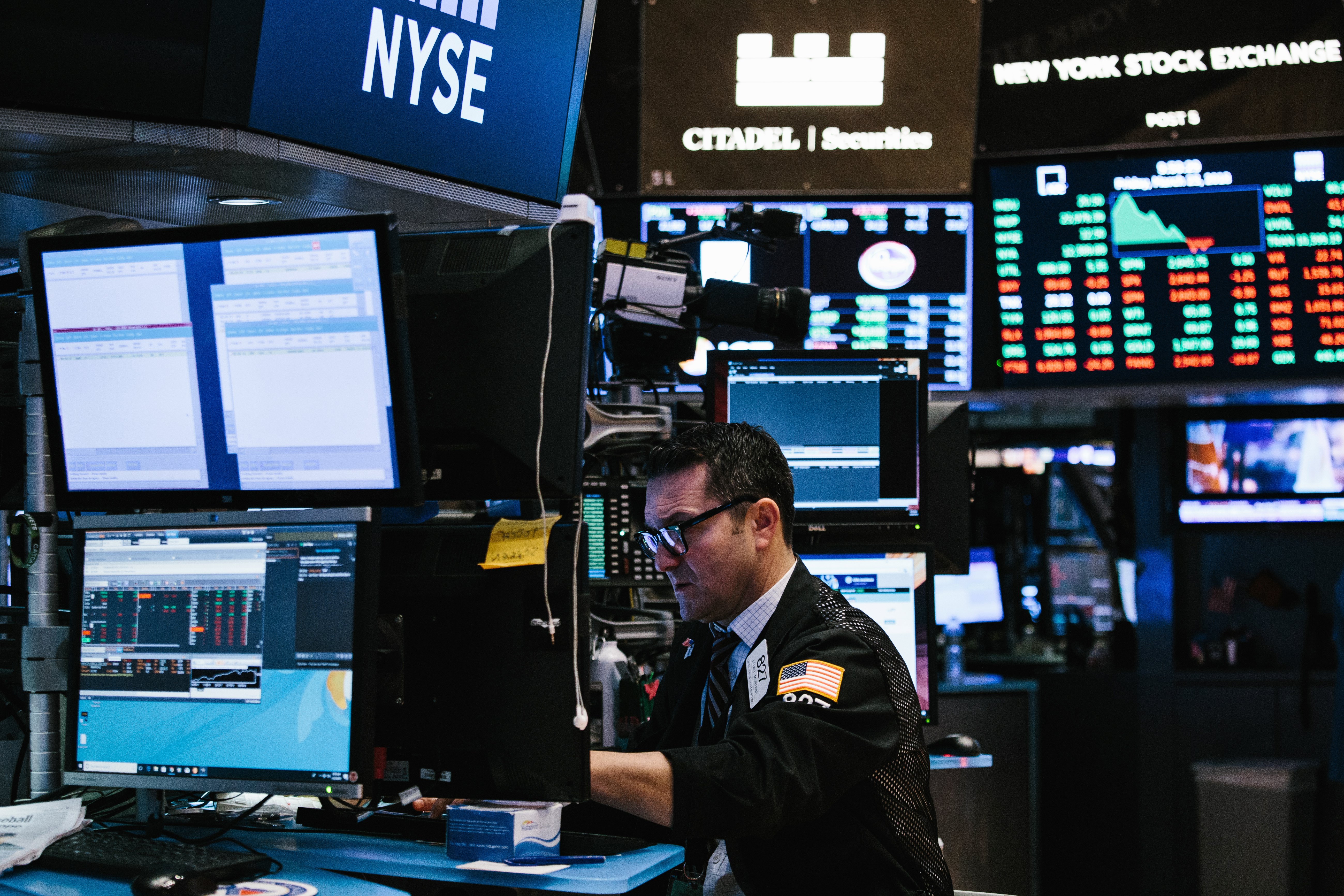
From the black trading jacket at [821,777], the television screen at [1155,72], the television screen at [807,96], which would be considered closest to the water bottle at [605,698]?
the black trading jacket at [821,777]

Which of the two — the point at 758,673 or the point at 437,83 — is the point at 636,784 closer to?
the point at 758,673

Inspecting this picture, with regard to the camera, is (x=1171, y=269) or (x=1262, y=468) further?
(x=1262, y=468)

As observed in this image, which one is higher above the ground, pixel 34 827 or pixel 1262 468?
pixel 1262 468

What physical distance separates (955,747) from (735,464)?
126cm

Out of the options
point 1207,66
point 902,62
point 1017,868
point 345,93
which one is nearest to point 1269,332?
point 1207,66

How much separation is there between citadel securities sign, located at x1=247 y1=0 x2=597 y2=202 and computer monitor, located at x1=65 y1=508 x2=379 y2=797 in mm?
768

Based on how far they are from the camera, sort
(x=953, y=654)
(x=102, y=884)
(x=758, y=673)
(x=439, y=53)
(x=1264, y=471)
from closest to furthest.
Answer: (x=102, y=884)
(x=758, y=673)
(x=439, y=53)
(x=1264, y=471)
(x=953, y=654)

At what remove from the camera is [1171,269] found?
399cm

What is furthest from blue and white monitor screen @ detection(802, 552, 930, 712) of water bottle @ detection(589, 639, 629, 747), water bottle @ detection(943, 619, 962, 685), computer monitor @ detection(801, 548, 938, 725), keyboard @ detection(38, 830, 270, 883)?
water bottle @ detection(943, 619, 962, 685)

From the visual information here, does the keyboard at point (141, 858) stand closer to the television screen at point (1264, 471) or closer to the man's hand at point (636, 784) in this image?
the man's hand at point (636, 784)

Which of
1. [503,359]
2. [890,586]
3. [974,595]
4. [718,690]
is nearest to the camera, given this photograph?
[503,359]

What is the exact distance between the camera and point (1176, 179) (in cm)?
400

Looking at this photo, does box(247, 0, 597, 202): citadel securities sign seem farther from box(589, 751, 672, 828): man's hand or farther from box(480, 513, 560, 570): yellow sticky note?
box(589, 751, 672, 828): man's hand

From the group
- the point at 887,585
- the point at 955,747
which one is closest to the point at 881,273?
the point at 887,585
